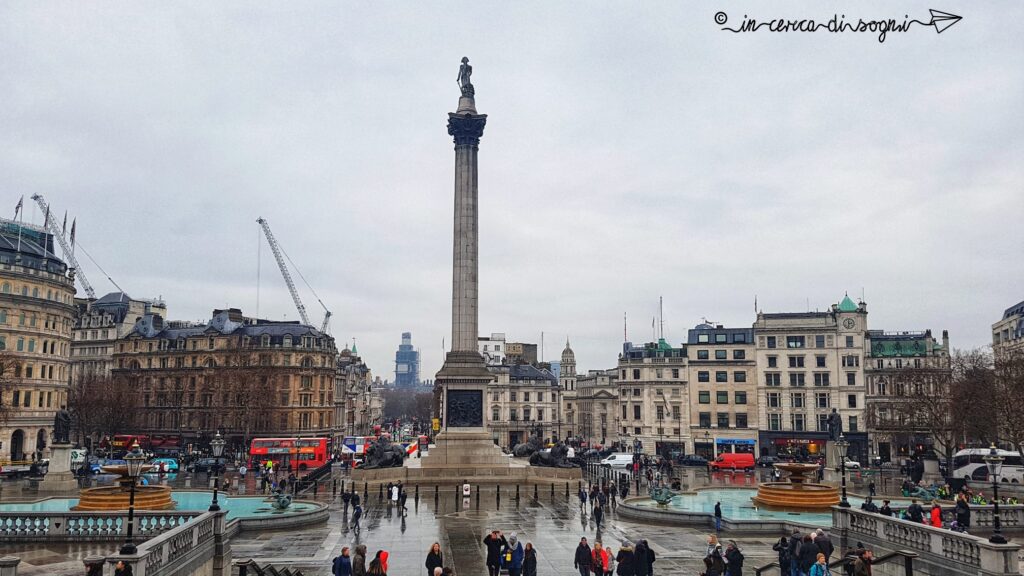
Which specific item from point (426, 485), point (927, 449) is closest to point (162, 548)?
point (426, 485)

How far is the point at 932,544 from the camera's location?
68.9 feet

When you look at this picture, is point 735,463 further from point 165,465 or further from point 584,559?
point 584,559

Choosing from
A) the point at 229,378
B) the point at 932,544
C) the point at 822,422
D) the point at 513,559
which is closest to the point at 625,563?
the point at 513,559

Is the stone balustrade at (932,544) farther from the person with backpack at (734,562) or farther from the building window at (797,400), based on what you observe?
the building window at (797,400)

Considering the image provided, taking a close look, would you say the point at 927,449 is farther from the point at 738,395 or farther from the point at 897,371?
the point at 738,395

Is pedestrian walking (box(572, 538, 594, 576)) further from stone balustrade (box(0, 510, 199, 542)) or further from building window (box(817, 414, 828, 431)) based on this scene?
building window (box(817, 414, 828, 431))

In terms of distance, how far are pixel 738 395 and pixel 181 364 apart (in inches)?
2944

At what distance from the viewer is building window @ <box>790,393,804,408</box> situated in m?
89.9

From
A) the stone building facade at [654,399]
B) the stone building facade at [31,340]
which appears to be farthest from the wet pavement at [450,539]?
the stone building facade at [654,399]

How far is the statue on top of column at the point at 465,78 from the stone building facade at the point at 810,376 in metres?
47.0

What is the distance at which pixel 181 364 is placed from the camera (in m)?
104

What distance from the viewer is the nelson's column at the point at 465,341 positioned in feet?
195

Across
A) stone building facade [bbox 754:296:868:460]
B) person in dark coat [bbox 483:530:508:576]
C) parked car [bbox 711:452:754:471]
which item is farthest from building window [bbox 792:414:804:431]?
person in dark coat [bbox 483:530:508:576]

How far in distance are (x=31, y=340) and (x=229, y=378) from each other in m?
22.5
